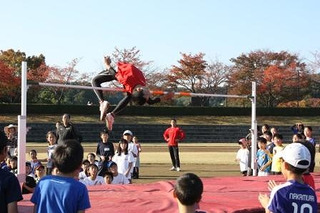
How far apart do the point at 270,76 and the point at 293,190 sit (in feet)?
124

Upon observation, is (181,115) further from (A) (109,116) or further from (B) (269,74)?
(A) (109,116)

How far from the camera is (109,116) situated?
8680mm

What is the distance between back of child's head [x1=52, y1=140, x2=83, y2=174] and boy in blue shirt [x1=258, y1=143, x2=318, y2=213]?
1.34 metres

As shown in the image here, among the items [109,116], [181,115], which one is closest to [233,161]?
[109,116]

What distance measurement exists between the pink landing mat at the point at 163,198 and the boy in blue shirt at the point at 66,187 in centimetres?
153

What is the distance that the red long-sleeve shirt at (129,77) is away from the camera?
8.40 m

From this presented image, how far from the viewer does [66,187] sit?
3.46 m

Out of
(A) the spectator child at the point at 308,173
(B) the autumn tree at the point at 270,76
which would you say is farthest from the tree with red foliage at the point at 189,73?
(A) the spectator child at the point at 308,173

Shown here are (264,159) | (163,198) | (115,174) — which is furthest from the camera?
(264,159)

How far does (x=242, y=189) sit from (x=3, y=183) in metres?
3.98

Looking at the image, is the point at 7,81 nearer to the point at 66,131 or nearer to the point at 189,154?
the point at 189,154

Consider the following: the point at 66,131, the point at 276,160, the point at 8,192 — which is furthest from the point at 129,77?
the point at 8,192

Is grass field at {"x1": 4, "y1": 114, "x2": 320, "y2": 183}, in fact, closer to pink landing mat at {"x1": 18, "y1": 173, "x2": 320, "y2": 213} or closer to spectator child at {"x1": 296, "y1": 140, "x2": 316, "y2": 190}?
pink landing mat at {"x1": 18, "y1": 173, "x2": 320, "y2": 213}

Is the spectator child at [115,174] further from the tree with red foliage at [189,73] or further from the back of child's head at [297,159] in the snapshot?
the tree with red foliage at [189,73]
